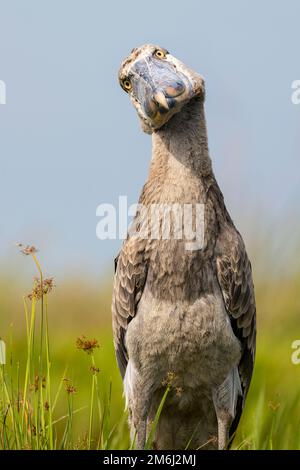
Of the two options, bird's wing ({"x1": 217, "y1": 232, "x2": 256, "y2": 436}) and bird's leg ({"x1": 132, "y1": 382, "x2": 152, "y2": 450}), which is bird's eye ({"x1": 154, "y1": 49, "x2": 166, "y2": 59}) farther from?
bird's leg ({"x1": 132, "y1": 382, "x2": 152, "y2": 450})

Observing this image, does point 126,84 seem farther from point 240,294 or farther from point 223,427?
point 223,427

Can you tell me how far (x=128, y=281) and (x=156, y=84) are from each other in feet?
4.02

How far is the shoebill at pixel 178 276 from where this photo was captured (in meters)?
6.29

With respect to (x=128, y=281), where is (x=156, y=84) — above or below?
above

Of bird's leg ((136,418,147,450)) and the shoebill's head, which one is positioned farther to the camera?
bird's leg ((136,418,147,450))

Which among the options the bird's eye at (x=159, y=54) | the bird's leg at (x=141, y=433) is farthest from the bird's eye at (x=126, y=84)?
the bird's leg at (x=141, y=433)

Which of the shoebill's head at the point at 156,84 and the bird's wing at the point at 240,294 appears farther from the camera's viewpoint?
the bird's wing at the point at 240,294

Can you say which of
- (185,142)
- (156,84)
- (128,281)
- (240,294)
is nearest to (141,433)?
(128,281)

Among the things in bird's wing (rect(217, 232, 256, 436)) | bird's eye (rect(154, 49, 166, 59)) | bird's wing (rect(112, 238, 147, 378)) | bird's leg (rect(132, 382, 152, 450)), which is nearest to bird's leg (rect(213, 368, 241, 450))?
bird's wing (rect(217, 232, 256, 436))

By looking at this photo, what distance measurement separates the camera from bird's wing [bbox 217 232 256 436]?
6410mm

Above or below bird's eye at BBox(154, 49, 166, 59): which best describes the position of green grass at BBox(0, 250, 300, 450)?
below

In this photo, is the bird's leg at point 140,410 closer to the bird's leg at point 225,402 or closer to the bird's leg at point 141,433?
the bird's leg at point 141,433

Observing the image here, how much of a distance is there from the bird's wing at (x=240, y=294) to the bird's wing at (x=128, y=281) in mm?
487

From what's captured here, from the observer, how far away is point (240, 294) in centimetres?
654
